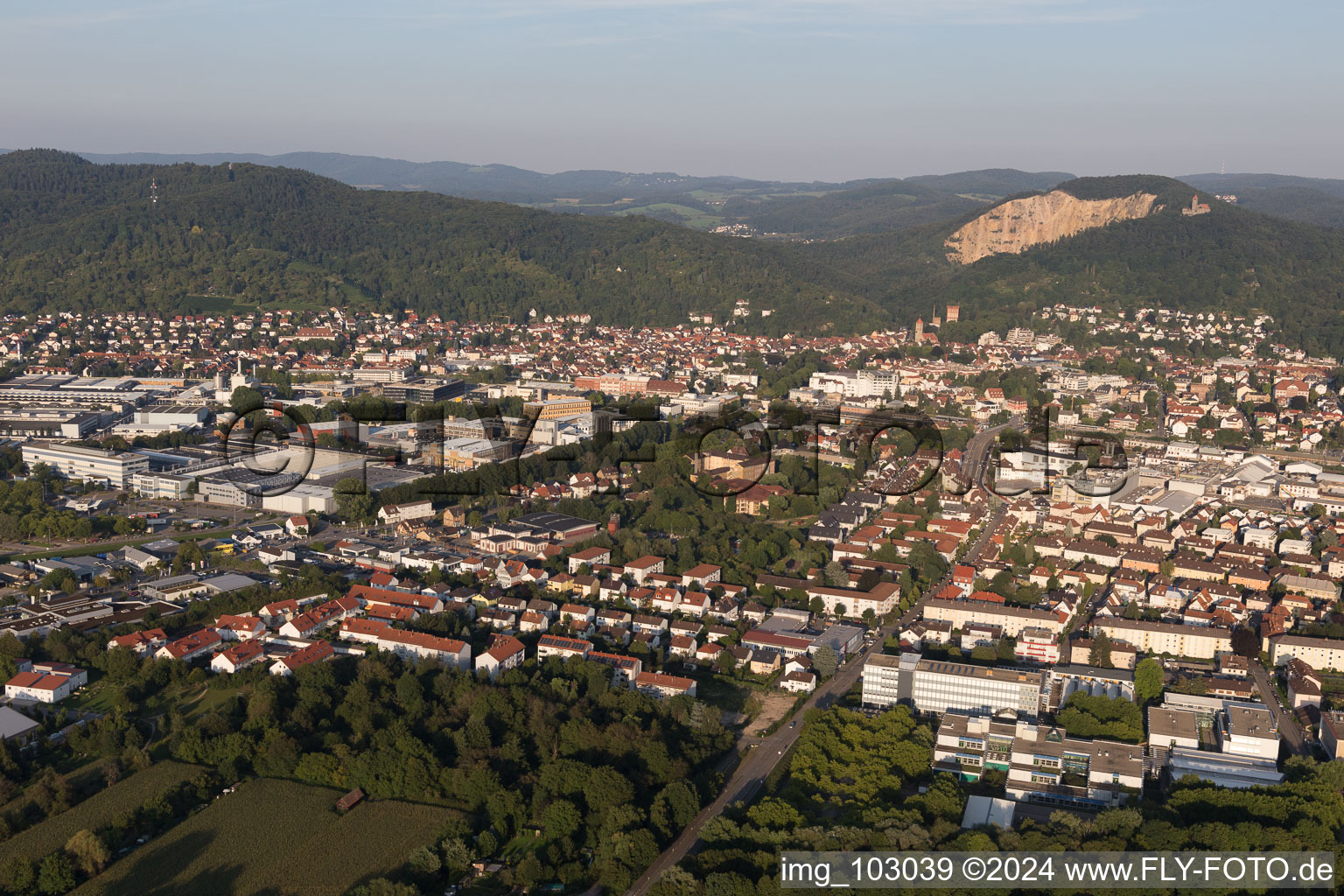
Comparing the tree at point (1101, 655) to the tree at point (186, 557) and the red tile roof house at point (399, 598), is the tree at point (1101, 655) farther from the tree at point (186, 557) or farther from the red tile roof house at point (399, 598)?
the tree at point (186, 557)

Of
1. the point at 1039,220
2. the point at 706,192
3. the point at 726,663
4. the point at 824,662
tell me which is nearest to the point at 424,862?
the point at 726,663

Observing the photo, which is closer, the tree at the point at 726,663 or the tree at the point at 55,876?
the tree at the point at 55,876

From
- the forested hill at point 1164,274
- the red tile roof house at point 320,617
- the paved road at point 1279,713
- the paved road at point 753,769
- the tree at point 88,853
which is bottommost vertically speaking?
the paved road at point 1279,713

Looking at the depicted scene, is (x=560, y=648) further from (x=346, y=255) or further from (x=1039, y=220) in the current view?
(x=1039, y=220)

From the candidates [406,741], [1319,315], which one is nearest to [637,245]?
[1319,315]

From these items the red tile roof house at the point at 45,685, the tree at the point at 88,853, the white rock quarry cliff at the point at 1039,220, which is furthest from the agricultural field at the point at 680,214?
the tree at the point at 88,853

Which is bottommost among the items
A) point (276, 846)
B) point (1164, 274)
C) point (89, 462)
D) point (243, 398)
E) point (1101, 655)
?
point (276, 846)
